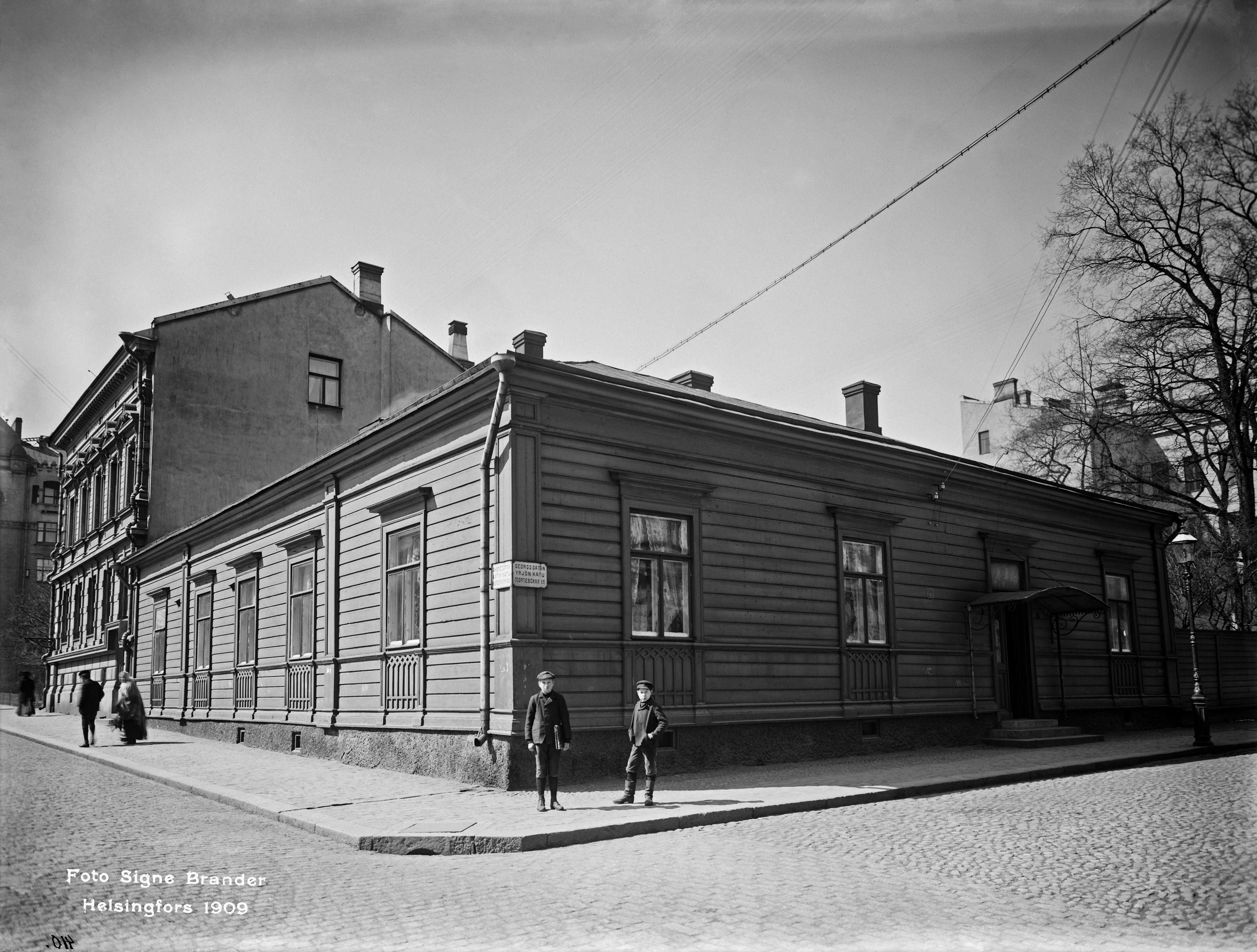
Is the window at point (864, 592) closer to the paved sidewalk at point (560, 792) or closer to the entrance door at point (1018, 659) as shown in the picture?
the paved sidewalk at point (560, 792)

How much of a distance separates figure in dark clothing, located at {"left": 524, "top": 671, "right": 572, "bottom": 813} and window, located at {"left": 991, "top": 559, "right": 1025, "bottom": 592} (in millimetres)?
12097

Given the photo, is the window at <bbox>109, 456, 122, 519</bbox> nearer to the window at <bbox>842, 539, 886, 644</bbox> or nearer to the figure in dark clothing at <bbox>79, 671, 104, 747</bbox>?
the figure in dark clothing at <bbox>79, 671, 104, 747</bbox>

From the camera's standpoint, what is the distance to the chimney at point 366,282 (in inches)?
1396

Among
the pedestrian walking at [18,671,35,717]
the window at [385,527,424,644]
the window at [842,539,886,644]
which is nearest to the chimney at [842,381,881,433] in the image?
the window at [842,539,886,644]

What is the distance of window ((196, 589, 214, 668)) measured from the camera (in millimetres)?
24828

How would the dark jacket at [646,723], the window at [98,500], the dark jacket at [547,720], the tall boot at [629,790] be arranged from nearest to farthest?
the dark jacket at [547,720] → the tall boot at [629,790] → the dark jacket at [646,723] → the window at [98,500]

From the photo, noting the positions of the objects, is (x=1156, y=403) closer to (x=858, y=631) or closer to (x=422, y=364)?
(x=858, y=631)

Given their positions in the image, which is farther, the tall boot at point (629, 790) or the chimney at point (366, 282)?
the chimney at point (366, 282)

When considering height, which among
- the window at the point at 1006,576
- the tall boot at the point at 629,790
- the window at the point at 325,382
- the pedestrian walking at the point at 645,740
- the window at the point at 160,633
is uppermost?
the window at the point at 325,382

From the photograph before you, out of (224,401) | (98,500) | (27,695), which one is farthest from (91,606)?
(224,401)

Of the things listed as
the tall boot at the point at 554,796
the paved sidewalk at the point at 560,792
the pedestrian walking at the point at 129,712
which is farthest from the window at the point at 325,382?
the tall boot at the point at 554,796

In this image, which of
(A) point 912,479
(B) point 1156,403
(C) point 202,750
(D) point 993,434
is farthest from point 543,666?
(D) point 993,434

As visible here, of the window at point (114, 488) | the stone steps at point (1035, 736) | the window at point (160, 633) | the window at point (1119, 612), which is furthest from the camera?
the window at point (114, 488)

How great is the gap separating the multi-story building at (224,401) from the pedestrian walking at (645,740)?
70.6ft
